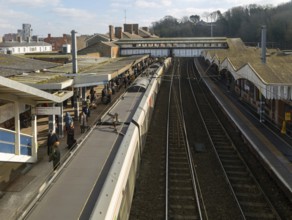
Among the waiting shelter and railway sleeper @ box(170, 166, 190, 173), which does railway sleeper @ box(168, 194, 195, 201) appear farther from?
the waiting shelter

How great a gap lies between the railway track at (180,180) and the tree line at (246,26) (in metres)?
59.9

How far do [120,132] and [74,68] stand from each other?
23.2ft

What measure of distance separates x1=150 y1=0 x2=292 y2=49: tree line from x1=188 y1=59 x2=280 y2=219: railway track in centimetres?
5860

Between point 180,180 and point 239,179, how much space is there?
85.5 inches

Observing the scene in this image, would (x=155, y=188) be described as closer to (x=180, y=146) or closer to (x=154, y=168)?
(x=154, y=168)

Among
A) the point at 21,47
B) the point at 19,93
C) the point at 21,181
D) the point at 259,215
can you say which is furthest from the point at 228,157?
the point at 21,47

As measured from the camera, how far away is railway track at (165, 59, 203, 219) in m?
11.0

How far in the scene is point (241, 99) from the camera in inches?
1178

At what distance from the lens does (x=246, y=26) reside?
11231 centimetres

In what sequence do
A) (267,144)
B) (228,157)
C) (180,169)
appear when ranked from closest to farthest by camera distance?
(180,169), (228,157), (267,144)

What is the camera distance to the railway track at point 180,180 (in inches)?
433

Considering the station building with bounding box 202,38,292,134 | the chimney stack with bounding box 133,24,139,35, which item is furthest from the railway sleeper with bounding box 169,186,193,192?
the chimney stack with bounding box 133,24,139,35

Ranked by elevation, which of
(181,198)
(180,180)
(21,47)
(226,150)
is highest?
(21,47)

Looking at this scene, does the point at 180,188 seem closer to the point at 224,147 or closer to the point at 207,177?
the point at 207,177
